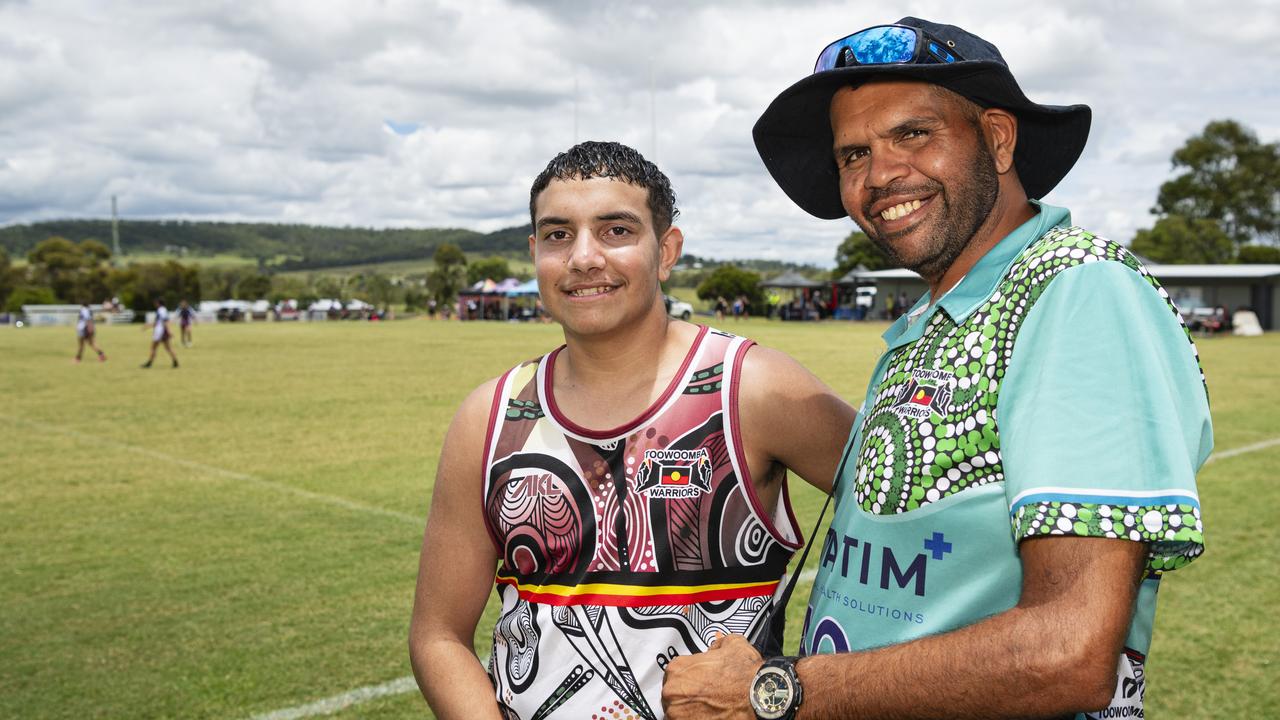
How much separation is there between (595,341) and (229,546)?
250 inches

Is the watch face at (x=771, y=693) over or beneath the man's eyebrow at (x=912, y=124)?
beneath

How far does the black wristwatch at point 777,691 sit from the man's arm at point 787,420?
0.75 m

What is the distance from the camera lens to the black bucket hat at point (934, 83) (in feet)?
6.11

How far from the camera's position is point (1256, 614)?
5.80 metres

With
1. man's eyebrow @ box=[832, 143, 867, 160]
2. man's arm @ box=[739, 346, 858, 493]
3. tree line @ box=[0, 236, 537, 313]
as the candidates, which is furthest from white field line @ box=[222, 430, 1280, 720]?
tree line @ box=[0, 236, 537, 313]

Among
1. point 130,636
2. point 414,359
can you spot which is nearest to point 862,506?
point 130,636

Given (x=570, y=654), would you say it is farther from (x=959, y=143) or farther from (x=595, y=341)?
(x=959, y=143)

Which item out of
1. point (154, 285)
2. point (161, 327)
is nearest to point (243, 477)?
point (161, 327)

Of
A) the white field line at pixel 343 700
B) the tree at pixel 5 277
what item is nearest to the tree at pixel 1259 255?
the white field line at pixel 343 700

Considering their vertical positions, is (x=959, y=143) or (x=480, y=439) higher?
(x=959, y=143)

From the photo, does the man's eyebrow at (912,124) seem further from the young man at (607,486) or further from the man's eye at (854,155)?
the young man at (607,486)

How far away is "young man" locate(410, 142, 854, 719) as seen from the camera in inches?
91.0

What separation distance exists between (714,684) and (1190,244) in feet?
266

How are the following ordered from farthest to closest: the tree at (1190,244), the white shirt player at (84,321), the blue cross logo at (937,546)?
the tree at (1190,244), the white shirt player at (84,321), the blue cross logo at (937,546)
